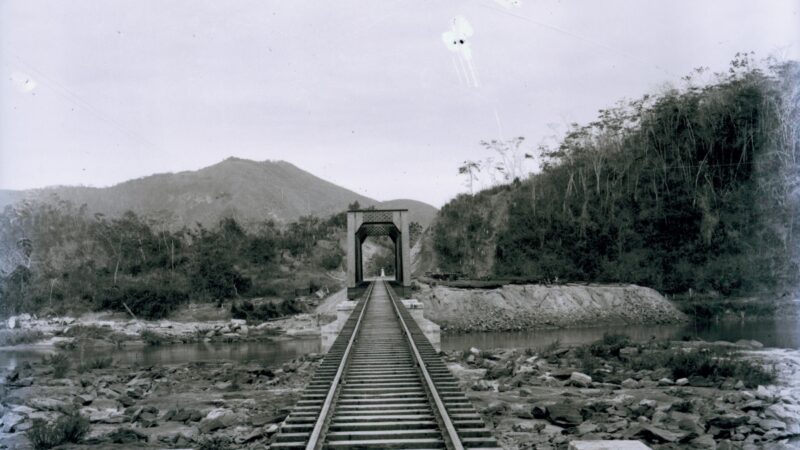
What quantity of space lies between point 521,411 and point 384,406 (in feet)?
9.63

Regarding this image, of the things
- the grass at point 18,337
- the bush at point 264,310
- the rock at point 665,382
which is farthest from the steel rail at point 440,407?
the grass at point 18,337

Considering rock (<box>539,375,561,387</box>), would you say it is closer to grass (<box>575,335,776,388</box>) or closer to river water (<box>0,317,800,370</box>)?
grass (<box>575,335,776,388</box>)

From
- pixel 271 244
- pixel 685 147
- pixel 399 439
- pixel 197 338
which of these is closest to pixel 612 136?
pixel 685 147

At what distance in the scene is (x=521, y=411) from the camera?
9.21 metres

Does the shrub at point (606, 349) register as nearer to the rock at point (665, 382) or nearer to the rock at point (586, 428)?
the rock at point (665, 382)

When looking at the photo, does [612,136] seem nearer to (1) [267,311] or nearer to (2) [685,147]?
(2) [685,147]

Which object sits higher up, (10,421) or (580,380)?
(10,421)

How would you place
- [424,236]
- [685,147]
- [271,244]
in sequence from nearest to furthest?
[685,147] → [271,244] → [424,236]

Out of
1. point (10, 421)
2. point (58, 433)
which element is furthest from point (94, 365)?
point (58, 433)

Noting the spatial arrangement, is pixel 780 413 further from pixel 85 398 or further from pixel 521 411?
pixel 85 398

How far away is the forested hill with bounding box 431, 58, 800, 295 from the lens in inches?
1470

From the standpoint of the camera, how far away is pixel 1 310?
117 ft

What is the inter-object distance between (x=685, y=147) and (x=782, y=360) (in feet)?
106

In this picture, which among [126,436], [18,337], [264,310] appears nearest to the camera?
[126,436]
